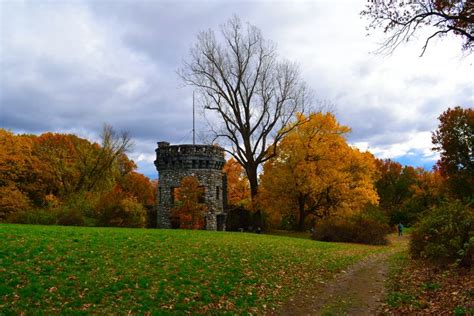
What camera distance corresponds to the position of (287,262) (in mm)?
15234

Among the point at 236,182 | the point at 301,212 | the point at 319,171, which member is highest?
the point at 236,182

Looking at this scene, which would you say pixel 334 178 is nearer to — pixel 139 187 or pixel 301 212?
pixel 301 212

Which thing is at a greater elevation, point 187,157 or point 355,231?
point 187,157

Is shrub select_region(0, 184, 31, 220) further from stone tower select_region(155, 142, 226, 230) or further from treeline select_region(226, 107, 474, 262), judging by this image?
treeline select_region(226, 107, 474, 262)

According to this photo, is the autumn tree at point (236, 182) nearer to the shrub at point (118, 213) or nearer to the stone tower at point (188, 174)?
the stone tower at point (188, 174)

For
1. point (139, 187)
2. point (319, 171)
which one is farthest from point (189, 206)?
point (139, 187)

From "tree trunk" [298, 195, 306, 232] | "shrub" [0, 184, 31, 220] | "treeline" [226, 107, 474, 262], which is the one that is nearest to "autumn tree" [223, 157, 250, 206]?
"treeline" [226, 107, 474, 262]

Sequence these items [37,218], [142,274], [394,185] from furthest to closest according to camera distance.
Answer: [394,185], [37,218], [142,274]

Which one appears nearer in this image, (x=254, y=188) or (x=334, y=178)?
(x=334, y=178)

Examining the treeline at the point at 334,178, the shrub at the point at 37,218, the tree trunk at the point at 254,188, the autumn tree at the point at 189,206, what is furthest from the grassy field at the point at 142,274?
the tree trunk at the point at 254,188

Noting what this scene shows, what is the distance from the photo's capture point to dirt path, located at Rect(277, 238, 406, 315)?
9.79m

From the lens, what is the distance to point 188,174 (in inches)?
1325

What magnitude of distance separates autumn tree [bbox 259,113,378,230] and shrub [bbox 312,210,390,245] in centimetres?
293

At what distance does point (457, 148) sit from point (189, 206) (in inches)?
980
